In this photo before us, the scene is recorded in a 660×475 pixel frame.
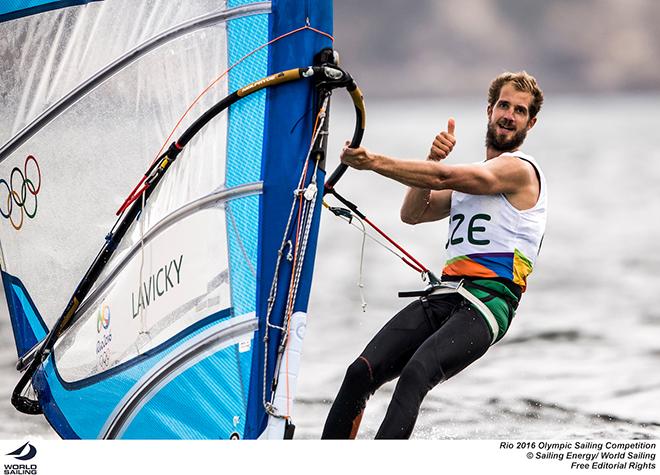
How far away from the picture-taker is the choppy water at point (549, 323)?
20.6ft

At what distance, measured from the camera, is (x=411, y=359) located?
4.05 metres

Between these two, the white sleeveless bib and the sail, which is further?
the white sleeveless bib

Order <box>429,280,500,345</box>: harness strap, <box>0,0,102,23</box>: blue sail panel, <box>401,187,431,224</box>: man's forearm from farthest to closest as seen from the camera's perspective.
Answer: <box>0,0,102,23</box>: blue sail panel, <box>401,187,431,224</box>: man's forearm, <box>429,280,500,345</box>: harness strap

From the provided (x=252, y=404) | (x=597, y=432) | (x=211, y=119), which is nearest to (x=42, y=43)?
(x=211, y=119)

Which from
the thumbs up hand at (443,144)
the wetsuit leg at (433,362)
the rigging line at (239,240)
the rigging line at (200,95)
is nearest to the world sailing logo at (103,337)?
the rigging line at (200,95)

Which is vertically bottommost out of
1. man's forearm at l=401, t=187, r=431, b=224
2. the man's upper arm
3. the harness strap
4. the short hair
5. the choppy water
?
the choppy water

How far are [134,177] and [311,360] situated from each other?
476cm

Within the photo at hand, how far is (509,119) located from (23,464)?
2176 mm

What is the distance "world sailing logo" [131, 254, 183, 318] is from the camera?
13.6 ft

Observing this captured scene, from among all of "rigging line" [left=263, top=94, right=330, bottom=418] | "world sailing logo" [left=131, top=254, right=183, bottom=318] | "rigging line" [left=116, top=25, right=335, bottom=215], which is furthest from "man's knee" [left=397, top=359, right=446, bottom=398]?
"rigging line" [left=116, top=25, right=335, bottom=215]

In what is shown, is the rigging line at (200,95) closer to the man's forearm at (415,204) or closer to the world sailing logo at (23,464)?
the man's forearm at (415,204)
